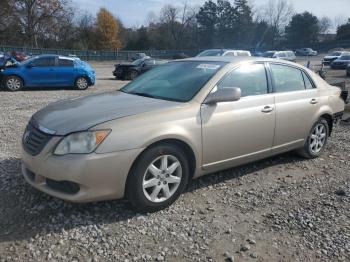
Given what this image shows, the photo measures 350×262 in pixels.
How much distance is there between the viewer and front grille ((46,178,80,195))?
3.48 meters

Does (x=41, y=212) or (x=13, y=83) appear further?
(x=13, y=83)

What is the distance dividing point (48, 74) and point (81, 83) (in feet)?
4.69

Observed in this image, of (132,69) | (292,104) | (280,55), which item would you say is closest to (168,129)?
(292,104)

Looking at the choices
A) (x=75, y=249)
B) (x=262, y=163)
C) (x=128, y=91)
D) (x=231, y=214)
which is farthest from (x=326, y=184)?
(x=75, y=249)

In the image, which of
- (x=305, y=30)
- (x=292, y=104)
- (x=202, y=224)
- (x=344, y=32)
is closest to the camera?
(x=202, y=224)

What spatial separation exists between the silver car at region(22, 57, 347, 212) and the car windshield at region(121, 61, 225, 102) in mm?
14

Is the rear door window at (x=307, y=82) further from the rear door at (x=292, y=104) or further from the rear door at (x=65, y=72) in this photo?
the rear door at (x=65, y=72)

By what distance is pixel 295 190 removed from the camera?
466 centimetres

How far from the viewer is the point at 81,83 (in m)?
15.7

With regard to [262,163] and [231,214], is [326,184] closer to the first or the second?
[262,163]

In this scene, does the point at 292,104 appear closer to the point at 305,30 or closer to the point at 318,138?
the point at 318,138

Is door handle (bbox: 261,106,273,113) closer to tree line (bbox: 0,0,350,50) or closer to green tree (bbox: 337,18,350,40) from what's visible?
tree line (bbox: 0,0,350,50)

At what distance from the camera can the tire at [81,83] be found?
1560 centimetres

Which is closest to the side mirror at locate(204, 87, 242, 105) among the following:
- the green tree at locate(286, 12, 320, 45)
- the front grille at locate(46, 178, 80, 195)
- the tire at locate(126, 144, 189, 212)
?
the tire at locate(126, 144, 189, 212)
